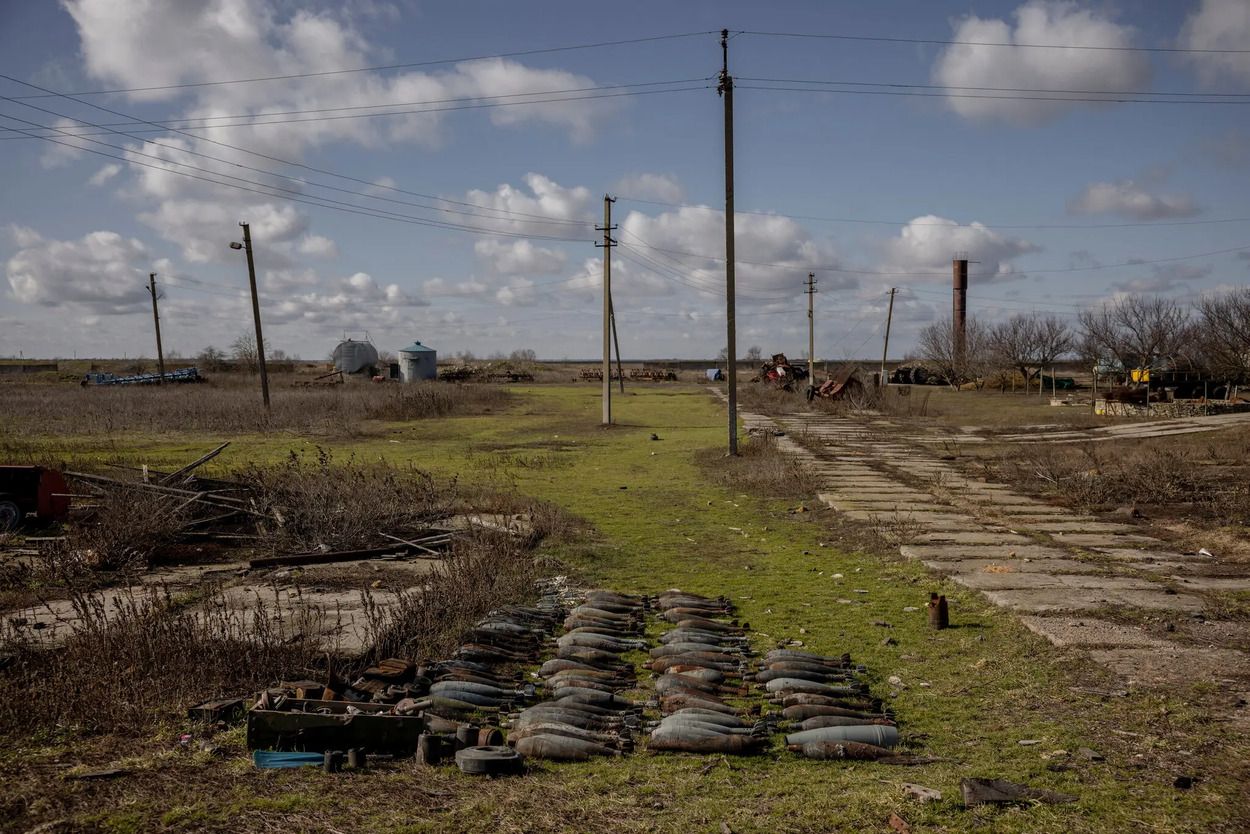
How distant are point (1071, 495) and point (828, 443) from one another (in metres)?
9.87

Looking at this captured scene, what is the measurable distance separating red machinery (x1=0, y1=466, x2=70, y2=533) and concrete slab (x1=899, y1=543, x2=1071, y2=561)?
35.4ft

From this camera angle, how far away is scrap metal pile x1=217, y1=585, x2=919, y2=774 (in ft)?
15.7

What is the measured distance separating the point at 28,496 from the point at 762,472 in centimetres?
1143

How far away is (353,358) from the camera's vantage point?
224 ft

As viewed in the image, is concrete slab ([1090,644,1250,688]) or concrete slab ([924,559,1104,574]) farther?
concrete slab ([924,559,1104,574])

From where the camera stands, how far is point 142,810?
404cm

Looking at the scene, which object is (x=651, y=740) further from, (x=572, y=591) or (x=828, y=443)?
(x=828, y=443)

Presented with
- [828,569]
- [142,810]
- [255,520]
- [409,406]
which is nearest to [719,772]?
[142,810]

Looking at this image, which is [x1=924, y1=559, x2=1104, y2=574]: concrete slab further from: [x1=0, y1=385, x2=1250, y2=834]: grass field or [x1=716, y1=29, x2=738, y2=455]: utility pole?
[x1=716, y1=29, x2=738, y2=455]: utility pole

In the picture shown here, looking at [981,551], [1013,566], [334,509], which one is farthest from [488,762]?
[981,551]

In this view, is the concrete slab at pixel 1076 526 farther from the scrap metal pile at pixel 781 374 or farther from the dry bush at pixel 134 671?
the scrap metal pile at pixel 781 374

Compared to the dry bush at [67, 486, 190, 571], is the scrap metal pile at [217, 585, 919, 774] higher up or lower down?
lower down

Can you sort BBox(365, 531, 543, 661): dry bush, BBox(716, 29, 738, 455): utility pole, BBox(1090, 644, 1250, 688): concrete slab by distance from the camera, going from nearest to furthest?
1. BBox(1090, 644, 1250, 688): concrete slab
2. BBox(365, 531, 543, 661): dry bush
3. BBox(716, 29, 738, 455): utility pole

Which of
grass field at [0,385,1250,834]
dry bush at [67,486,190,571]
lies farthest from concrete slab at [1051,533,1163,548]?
dry bush at [67,486,190,571]
